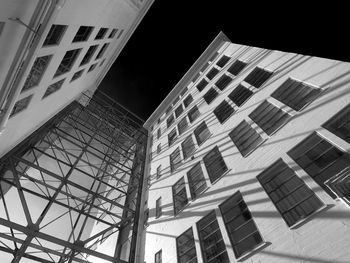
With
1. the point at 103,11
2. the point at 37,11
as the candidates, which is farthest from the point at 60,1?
the point at 103,11

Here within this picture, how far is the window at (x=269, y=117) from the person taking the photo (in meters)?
11.4

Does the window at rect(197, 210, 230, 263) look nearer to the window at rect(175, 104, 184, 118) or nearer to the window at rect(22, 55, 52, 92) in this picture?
the window at rect(22, 55, 52, 92)

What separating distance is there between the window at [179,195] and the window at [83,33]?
1086 centimetres

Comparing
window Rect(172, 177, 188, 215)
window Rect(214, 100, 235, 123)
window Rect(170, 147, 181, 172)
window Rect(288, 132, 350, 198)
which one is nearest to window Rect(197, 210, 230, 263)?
window Rect(172, 177, 188, 215)

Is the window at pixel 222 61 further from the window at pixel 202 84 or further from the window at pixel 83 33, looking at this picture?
the window at pixel 83 33

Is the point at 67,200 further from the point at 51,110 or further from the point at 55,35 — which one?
the point at 55,35

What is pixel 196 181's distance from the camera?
14.3 m

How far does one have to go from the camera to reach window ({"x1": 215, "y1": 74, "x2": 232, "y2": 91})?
798 inches

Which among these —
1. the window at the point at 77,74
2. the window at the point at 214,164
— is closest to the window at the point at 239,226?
the window at the point at 214,164

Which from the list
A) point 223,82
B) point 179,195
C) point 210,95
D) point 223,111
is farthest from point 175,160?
point 223,82

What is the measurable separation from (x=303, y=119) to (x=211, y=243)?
21.7 feet

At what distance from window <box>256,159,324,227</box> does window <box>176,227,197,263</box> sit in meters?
4.36

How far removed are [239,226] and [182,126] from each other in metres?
14.1

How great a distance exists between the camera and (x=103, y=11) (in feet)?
47.5
